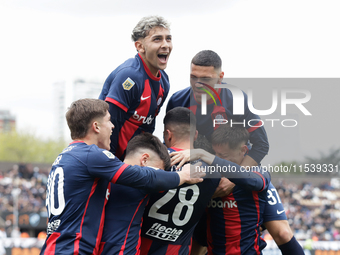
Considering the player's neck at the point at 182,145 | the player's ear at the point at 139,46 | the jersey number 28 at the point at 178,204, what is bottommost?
the jersey number 28 at the point at 178,204

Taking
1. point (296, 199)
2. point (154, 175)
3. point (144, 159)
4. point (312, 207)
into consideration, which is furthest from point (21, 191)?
point (154, 175)

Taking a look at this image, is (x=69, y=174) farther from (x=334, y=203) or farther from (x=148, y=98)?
(x=334, y=203)

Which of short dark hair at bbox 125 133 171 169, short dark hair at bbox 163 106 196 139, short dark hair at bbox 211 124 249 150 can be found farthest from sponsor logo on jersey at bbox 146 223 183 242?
short dark hair at bbox 211 124 249 150

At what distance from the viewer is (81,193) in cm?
344

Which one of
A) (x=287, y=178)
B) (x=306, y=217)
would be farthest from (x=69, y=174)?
(x=287, y=178)

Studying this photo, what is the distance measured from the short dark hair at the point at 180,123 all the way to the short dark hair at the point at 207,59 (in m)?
0.87

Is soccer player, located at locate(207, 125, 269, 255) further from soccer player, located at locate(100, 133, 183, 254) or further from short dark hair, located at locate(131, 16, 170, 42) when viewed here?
short dark hair, located at locate(131, 16, 170, 42)

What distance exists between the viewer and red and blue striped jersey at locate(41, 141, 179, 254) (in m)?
3.37

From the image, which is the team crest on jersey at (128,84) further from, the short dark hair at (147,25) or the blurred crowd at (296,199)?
the blurred crowd at (296,199)

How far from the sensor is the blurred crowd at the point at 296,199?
24031 mm

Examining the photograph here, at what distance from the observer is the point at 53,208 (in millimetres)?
3461

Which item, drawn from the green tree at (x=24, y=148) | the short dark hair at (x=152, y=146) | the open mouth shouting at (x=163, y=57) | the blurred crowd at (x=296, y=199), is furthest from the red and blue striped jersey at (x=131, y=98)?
the green tree at (x=24, y=148)

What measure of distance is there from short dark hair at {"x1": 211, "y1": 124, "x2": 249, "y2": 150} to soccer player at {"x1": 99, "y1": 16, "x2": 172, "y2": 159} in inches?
32.2

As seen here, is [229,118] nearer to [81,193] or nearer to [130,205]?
[130,205]
